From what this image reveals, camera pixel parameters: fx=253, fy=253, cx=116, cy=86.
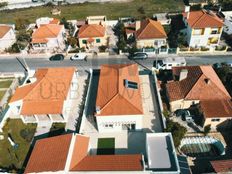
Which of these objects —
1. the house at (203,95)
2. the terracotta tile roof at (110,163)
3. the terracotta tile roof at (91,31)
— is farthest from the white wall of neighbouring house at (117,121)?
the terracotta tile roof at (91,31)

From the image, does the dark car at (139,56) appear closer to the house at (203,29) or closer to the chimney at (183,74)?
the house at (203,29)

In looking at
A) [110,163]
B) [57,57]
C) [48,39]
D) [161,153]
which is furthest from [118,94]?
[48,39]

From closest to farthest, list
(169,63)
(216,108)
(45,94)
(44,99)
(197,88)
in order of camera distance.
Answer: (216,108)
(44,99)
(197,88)
(45,94)
(169,63)

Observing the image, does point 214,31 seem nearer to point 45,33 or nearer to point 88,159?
point 45,33

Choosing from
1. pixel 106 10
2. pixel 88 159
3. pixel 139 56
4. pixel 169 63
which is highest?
pixel 106 10

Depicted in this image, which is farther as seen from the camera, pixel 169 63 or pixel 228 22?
pixel 228 22

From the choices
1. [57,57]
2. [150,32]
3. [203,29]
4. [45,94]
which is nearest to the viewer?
[45,94]

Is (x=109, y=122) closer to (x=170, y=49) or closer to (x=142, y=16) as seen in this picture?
(x=170, y=49)

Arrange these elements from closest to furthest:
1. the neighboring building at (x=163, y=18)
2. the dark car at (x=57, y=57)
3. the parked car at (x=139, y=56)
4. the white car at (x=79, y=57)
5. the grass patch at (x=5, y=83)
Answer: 1. the grass patch at (x=5, y=83)
2. the parked car at (x=139, y=56)
3. the white car at (x=79, y=57)
4. the dark car at (x=57, y=57)
5. the neighboring building at (x=163, y=18)
